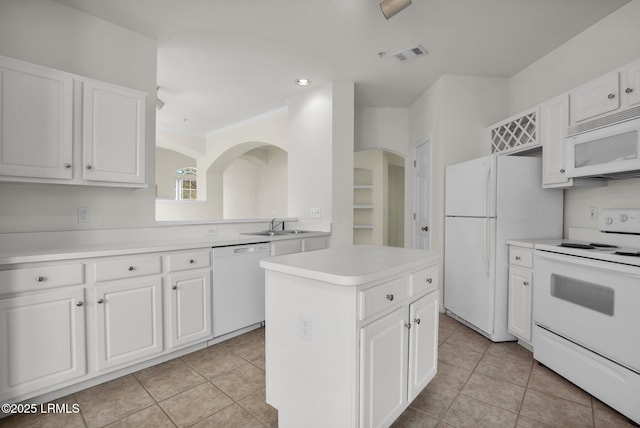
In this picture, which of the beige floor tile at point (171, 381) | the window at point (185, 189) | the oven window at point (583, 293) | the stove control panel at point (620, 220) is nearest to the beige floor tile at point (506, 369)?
the oven window at point (583, 293)

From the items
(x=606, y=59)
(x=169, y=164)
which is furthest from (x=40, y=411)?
(x=169, y=164)

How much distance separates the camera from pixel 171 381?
2098 mm

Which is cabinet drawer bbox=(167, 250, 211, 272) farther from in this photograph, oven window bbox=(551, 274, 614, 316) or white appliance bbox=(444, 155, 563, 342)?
oven window bbox=(551, 274, 614, 316)

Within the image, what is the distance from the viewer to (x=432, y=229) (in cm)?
381

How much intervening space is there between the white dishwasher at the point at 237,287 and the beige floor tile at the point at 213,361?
0.48 ft

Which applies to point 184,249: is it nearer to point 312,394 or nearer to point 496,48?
point 312,394

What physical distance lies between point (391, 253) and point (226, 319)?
167cm

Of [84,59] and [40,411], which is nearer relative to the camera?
[40,411]

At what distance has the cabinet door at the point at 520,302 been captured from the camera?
8.20ft

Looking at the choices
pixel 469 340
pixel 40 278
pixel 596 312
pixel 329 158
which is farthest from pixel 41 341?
pixel 596 312

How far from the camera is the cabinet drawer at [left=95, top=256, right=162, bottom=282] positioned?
1965 mm

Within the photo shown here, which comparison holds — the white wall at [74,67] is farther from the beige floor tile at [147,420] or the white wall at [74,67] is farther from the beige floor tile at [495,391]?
the beige floor tile at [495,391]

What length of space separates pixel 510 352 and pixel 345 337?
2121 millimetres

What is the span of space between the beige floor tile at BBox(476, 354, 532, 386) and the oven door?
358mm
